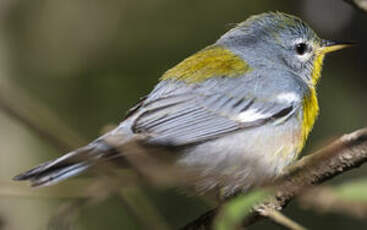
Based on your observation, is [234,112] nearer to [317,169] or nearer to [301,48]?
[301,48]

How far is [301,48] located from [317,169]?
1873mm

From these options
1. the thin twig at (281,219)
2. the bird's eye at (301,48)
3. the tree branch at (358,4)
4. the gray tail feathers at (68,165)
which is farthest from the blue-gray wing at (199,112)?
the tree branch at (358,4)

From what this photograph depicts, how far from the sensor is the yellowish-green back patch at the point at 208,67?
375cm

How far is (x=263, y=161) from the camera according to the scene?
10.6 ft

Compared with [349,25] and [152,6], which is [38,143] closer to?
[152,6]

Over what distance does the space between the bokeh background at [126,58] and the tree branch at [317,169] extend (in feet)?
8.92

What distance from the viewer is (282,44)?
4.12 meters

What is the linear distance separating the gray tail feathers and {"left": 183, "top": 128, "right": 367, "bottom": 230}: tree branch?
1.96 ft

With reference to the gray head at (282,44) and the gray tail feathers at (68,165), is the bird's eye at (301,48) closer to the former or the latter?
the gray head at (282,44)

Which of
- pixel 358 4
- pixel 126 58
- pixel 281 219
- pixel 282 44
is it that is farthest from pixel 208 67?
pixel 126 58

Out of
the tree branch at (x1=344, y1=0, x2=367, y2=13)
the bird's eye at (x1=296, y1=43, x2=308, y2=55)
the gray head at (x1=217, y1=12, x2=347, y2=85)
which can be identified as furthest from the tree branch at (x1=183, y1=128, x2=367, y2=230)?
the bird's eye at (x1=296, y1=43, x2=308, y2=55)

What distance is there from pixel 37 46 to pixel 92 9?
2.27ft

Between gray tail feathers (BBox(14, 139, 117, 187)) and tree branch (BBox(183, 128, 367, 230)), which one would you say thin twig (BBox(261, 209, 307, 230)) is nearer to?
tree branch (BBox(183, 128, 367, 230))

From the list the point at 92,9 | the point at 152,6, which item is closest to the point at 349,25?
the point at 152,6
